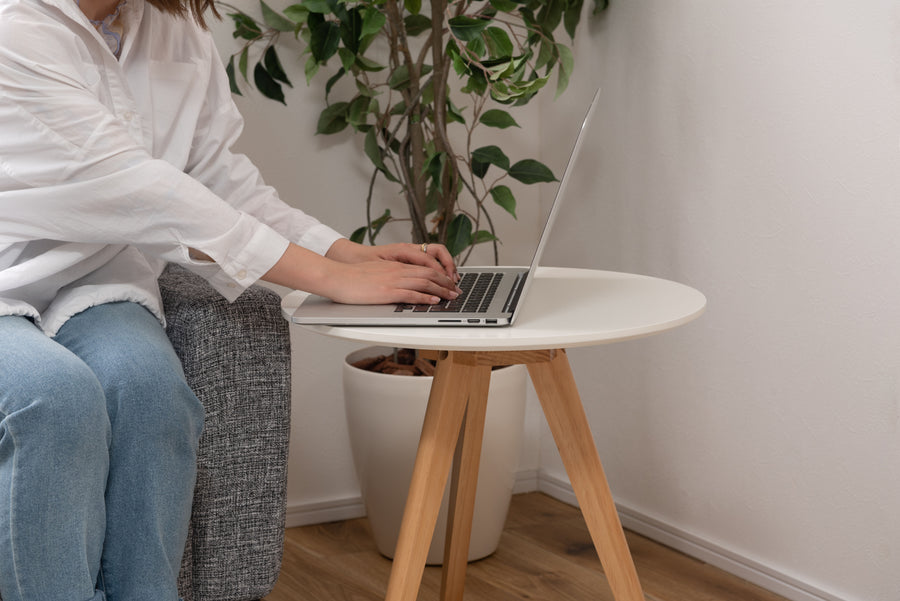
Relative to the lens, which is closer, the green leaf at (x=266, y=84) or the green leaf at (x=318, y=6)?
the green leaf at (x=318, y=6)

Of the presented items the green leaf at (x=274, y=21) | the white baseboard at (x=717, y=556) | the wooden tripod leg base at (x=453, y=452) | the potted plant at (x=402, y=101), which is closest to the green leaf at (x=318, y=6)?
the potted plant at (x=402, y=101)

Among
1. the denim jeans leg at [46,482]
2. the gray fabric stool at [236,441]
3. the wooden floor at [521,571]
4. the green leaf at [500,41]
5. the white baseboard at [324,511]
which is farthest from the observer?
the white baseboard at [324,511]

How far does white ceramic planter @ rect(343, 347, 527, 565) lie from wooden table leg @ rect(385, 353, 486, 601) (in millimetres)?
448

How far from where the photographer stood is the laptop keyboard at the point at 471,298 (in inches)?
40.5

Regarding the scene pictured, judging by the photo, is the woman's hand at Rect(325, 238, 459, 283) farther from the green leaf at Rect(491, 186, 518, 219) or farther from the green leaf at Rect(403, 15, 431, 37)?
the green leaf at Rect(403, 15, 431, 37)

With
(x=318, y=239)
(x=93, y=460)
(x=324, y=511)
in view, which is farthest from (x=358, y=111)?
(x=93, y=460)

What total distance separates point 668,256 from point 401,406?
54 cm

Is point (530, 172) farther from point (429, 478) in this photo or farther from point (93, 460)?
point (93, 460)

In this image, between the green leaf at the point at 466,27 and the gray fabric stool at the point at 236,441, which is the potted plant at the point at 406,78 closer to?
the green leaf at the point at 466,27

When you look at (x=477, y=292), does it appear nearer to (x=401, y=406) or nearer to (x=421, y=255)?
(x=421, y=255)

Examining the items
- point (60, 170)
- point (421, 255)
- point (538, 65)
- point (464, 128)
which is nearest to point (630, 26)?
point (538, 65)

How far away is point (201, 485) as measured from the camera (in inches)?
45.0

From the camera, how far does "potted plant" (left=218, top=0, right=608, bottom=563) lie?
1.53 metres

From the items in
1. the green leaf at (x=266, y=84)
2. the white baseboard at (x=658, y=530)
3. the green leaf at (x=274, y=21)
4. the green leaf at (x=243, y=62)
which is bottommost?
the white baseboard at (x=658, y=530)
